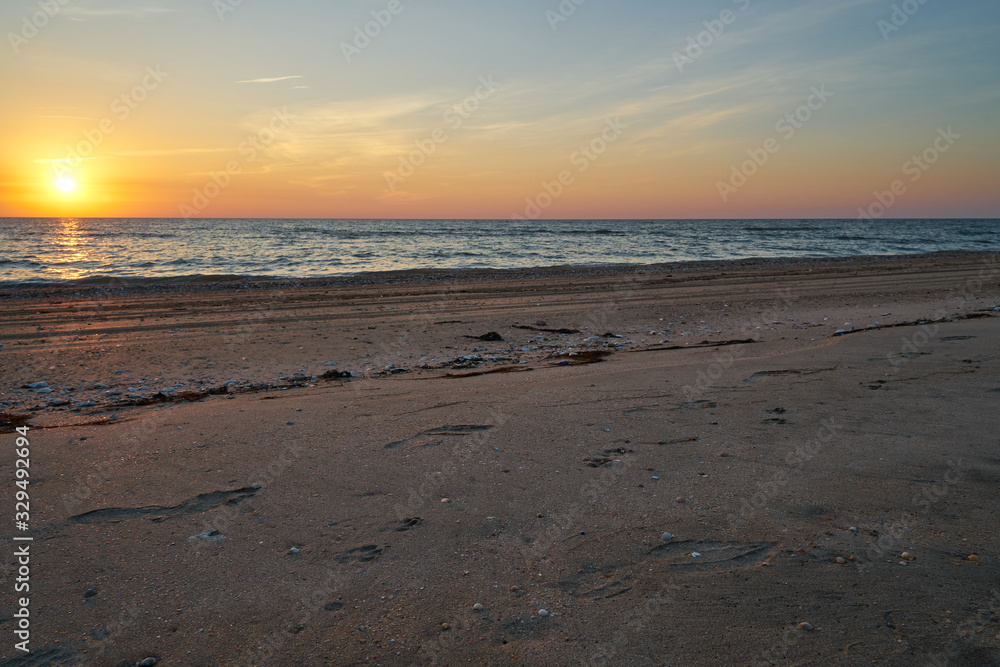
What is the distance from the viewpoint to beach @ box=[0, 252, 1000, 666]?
2.54 m

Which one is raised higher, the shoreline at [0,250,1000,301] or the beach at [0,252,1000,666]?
the shoreline at [0,250,1000,301]

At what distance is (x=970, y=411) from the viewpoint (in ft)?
16.4

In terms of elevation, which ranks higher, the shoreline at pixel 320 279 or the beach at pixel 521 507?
the shoreline at pixel 320 279

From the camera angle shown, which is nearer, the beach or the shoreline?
A: the beach

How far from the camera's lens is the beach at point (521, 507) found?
254 cm

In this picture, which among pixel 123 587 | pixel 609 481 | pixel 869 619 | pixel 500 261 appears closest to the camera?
pixel 869 619

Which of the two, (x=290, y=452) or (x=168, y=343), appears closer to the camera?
(x=290, y=452)

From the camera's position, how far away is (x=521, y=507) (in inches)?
142

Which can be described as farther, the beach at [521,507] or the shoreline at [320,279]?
the shoreline at [320,279]

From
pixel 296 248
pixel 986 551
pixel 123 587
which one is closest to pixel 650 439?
pixel 986 551

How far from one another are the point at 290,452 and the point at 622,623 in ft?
9.83

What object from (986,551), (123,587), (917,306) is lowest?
(123,587)

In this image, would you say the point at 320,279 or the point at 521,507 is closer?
the point at 521,507

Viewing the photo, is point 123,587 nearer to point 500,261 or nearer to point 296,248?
point 500,261
